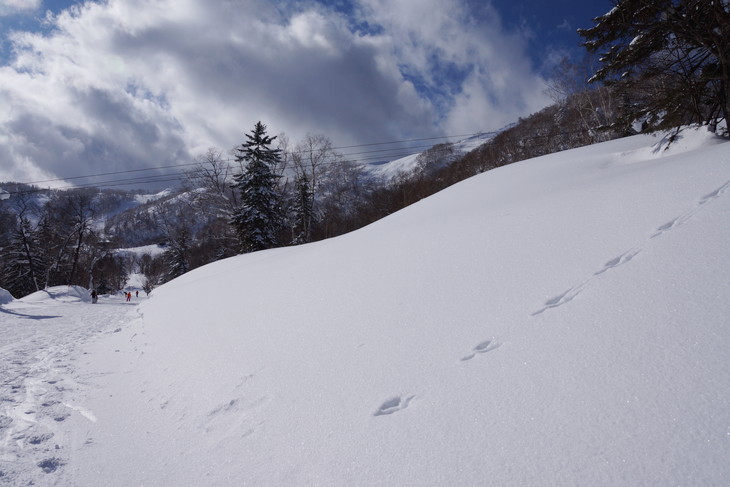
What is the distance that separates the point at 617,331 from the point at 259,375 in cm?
323

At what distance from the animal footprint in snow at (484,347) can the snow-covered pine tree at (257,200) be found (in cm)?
2516

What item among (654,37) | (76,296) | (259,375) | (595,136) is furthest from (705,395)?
(76,296)

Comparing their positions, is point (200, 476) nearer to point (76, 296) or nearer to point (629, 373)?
point (629, 373)

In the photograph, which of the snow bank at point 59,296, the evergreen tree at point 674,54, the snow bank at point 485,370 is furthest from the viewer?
the snow bank at point 59,296

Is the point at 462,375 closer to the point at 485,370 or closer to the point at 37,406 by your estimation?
the point at 485,370

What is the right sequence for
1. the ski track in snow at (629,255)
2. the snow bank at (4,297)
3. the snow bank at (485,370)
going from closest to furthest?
the snow bank at (485,370), the ski track in snow at (629,255), the snow bank at (4,297)

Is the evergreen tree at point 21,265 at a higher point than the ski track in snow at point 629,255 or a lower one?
higher

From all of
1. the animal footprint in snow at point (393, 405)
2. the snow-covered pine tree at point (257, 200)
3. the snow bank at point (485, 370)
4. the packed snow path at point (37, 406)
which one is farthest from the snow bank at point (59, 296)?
the animal footprint in snow at point (393, 405)

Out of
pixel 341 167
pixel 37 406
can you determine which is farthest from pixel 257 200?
pixel 37 406

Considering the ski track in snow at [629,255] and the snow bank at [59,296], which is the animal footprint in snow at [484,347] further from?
the snow bank at [59,296]

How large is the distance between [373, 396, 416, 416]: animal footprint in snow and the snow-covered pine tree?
25.1 m

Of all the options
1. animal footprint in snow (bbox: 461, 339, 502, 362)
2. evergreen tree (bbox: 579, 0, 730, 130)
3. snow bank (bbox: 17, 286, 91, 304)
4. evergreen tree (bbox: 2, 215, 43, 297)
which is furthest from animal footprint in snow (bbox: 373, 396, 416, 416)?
evergreen tree (bbox: 2, 215, 43, 297)

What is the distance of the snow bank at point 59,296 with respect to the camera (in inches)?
824

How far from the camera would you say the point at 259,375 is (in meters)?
3.47
